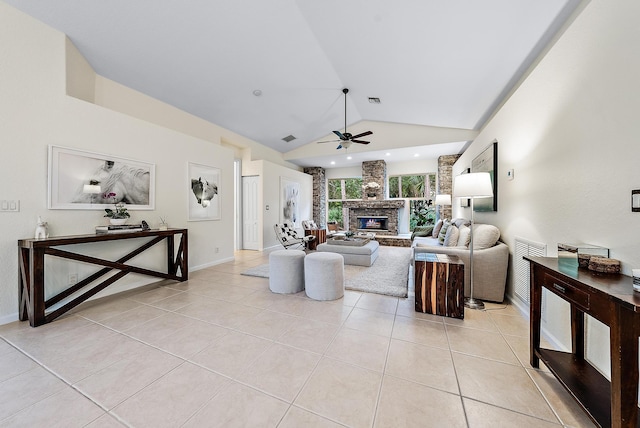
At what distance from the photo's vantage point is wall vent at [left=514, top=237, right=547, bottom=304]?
2329 millimetres

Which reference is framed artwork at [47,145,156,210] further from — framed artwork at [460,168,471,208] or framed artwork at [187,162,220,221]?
framed artwork at [460,168,471,208]

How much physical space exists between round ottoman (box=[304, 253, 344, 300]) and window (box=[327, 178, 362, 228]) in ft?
21.6

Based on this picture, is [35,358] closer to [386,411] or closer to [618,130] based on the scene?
[386,411]

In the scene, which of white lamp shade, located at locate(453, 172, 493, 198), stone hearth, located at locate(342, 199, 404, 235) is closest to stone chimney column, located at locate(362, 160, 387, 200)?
stone hearth, located at locate(342, 199, 404, 235)

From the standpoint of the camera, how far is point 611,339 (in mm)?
1018

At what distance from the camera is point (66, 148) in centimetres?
279

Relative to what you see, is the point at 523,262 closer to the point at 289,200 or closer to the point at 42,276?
the point at 42,276

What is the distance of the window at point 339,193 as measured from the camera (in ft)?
31.3

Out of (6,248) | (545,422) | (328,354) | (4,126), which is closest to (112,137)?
(4,126)

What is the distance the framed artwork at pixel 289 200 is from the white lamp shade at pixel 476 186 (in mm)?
5488

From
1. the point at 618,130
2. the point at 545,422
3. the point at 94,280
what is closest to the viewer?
the point at 545,422

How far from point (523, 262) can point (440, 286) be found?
980 mm

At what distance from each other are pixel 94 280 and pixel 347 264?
3.97m

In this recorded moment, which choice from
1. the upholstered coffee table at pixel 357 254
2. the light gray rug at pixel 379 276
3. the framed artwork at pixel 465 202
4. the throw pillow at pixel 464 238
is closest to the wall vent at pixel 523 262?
the throw pillow at pixel 464 238
